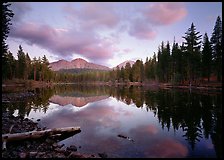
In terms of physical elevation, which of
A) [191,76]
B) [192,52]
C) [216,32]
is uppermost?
[216,32]

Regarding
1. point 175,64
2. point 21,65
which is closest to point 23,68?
point 21,65

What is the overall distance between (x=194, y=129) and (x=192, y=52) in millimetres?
54064

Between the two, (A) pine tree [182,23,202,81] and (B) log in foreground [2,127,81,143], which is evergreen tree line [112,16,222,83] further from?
(B) log in foreground [2,127,81,143]

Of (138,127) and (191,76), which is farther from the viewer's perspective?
(191,76)

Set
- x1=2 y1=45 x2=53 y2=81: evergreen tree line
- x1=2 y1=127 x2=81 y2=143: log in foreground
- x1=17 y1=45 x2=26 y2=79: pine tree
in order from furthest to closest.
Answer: x1=17 y1=45 x2=26 y2=79: pine tree < x1=2 y1=45 x2=53 y2=81: evergreen tree line < x1=2 y1=127 x2=81 y2=143: log in foreground

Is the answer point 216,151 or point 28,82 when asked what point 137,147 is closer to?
point 216,151

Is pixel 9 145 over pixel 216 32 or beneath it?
beneath

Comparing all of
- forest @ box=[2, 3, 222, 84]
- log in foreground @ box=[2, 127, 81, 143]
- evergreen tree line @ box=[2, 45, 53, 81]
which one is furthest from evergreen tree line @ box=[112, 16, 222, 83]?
evergreen tree line @ box=[2, 45, 53, 81]

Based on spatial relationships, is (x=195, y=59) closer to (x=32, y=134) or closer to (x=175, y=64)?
(x=175, y=64)

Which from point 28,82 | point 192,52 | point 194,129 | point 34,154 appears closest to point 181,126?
point 194,129

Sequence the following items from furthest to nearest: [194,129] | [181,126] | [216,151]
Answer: [181,126] → [194,129] → [216,151]

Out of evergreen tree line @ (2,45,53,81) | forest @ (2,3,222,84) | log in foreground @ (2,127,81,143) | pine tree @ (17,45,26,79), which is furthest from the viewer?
pine tree @ (17,45,26,79)

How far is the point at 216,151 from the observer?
35.8 ft

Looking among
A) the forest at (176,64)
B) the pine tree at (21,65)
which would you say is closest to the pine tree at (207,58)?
the forest at (176,64)
